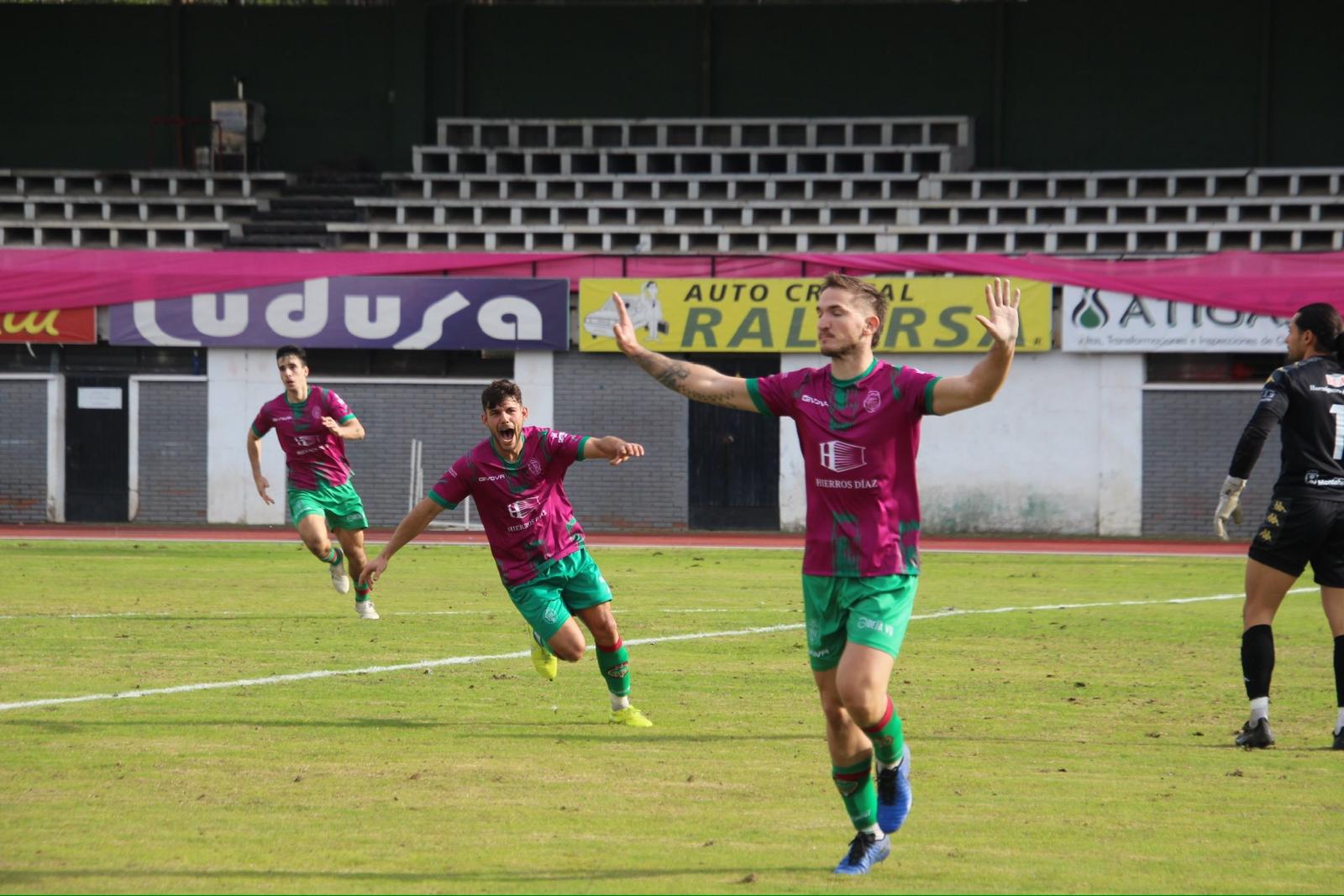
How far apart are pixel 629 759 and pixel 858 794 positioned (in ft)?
7.28

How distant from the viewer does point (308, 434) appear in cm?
1441

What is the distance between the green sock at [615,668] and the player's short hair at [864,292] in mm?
3437

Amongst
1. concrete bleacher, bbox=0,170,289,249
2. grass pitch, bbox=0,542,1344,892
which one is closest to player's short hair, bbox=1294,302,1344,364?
grass pitch, bbox=0,542,1344,892

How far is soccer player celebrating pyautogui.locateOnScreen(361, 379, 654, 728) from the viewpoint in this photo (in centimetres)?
898

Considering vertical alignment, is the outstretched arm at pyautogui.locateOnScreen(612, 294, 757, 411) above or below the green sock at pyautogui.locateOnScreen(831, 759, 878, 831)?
above

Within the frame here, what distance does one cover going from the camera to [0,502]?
91.8ft

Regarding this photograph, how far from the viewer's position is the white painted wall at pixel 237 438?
90.2 feet

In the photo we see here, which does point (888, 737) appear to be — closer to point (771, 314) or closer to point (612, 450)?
point (612, 450)

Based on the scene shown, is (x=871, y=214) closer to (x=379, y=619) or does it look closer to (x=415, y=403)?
(x=415, y=403)

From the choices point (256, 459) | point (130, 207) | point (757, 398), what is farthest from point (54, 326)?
point (757, 398)

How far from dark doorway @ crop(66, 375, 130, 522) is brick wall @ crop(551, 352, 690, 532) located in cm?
769

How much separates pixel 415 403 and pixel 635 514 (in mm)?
4214

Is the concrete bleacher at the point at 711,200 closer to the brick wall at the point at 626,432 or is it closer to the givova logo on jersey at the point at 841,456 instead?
the brick wall at the point at 626,432

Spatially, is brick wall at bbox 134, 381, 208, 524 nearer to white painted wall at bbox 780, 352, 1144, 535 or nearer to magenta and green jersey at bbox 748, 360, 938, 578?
white painted wall at bbox 780, 352, 1144, 535
